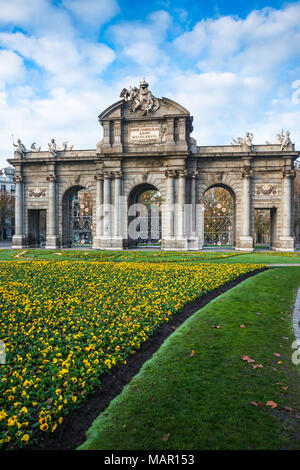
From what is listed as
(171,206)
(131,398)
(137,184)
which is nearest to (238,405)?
(131,398)

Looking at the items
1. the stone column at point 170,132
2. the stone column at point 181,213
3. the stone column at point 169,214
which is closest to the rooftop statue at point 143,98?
the stone column at point 170,132

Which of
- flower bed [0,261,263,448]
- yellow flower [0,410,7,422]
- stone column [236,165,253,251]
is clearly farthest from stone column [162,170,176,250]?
yellow flower [0,410,7,422]

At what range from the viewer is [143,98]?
1244 inches

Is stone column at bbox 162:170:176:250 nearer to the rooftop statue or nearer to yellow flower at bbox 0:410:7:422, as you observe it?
the rooftop statue

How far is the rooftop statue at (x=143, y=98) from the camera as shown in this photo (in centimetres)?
3156

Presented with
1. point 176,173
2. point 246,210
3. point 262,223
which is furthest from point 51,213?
point 262,223

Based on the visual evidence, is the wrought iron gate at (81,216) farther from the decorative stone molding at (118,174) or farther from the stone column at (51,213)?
the decorative stone molding at (118,174)

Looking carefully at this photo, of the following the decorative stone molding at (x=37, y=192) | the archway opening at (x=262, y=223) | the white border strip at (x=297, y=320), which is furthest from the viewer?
the archway opening at (x=262, y=223)

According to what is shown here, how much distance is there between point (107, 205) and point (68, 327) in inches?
1003

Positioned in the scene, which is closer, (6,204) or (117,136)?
(117,136)

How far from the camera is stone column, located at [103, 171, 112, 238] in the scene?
32.5 m

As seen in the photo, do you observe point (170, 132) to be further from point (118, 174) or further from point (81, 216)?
point (81, 216)

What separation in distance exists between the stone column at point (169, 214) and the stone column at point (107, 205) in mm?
5947

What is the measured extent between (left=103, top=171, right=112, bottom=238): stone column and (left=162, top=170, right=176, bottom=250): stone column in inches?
234
